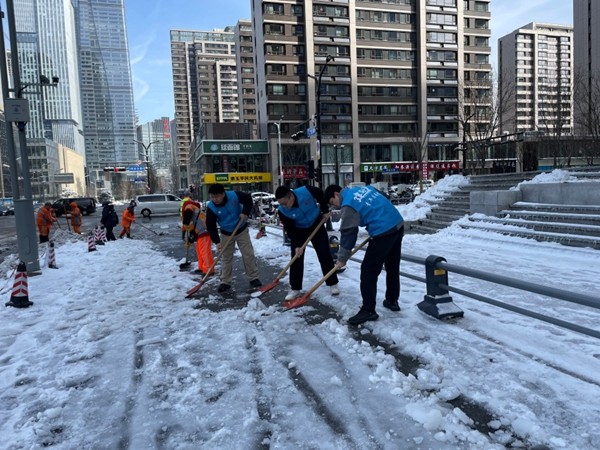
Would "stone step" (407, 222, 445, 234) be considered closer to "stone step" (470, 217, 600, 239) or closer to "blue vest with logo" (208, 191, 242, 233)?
"stone step" (470, 217, 600, 239)

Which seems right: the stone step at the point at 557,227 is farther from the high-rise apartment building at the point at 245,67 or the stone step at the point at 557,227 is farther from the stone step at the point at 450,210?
the high-rise apartment building at the point at 245,67

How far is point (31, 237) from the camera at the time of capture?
8.93 m

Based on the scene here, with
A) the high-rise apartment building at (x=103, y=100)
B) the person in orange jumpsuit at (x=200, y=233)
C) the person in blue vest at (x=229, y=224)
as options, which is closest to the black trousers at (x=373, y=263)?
the person in blue vest at (x=229, y=224)

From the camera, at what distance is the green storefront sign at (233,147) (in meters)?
53.8

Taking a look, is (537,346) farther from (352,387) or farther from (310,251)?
(310,251)

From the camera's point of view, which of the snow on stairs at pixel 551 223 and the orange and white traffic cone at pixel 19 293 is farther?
the snow on stairs at pixel 551 223

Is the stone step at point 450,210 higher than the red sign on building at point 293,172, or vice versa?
the red sign on building at point 293,172

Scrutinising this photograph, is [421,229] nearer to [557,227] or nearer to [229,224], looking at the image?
[557,227]

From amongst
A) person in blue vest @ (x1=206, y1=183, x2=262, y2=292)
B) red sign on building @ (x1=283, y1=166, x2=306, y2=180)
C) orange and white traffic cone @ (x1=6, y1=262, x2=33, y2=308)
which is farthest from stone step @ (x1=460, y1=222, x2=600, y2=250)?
red sign on building @ (x1=283, y1=166, x2=306, y2=180)

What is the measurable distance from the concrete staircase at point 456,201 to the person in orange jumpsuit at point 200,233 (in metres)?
7.93

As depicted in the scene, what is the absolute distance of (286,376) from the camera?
3676 mm

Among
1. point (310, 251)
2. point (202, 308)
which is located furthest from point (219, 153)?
point (202, 308)

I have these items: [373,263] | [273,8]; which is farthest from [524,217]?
[273,8]

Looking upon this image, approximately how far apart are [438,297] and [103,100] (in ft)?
470
